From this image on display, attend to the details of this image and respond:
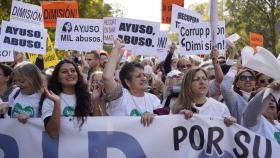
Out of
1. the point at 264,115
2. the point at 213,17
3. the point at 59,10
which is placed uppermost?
the point at 59,10

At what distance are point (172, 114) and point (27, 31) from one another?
384 cm

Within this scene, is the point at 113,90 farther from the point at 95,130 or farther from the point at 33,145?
the point at 33,145

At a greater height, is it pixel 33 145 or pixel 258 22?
pixel 258 22

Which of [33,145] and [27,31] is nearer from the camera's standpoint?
[33,145]

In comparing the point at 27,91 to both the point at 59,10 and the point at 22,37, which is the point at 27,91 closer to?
the point at 22,37

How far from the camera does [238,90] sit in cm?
654

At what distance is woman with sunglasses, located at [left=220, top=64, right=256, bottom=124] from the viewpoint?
6.12 meters

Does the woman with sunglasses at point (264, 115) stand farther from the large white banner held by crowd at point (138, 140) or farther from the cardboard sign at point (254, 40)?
the cardboard sign at point (254, 40)

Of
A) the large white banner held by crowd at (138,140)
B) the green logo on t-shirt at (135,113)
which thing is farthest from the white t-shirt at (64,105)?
the green logo on t-shirt at (135,113)

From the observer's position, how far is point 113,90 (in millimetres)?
5656

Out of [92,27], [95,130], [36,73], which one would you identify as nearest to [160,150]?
[95,130]

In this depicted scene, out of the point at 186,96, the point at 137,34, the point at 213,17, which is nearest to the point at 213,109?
the point at 186,96

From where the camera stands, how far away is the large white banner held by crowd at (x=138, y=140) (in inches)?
221

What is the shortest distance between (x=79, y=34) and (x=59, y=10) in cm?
181
